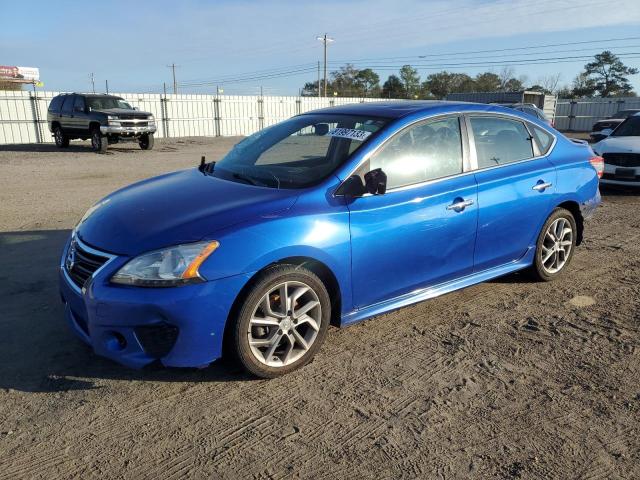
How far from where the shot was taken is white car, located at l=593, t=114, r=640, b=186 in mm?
10250

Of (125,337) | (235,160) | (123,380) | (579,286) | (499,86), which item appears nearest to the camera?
(125,337)

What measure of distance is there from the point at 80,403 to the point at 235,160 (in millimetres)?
2277

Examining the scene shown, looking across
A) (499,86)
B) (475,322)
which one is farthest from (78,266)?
(499,86)

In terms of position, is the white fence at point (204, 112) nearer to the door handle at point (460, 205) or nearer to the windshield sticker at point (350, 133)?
the windshield sticker at point (350, 133)

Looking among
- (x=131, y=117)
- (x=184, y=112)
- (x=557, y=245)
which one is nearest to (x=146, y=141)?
(x=131, y=117)

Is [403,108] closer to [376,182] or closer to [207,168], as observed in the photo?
[376,182]

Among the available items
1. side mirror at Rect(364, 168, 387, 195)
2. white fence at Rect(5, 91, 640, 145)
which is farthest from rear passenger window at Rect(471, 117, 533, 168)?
white fence at Rect(5, 91, 640, 145)

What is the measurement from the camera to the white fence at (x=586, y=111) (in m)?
36.5

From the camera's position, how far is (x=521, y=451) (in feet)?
8.74

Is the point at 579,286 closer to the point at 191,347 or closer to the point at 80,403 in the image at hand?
the point at 191,347

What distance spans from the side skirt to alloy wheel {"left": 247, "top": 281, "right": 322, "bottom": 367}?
300 mm

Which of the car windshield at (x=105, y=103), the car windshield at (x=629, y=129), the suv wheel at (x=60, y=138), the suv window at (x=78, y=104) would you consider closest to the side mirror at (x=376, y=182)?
the car windshield at (x=629, y=129)

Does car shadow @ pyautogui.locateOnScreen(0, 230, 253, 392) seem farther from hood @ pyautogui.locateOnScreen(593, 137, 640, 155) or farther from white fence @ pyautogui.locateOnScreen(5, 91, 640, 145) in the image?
white fence @ pyautogui.locateOnScreen(5, 91, 640, 145)

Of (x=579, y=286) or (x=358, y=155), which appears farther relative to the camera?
(x=579, y=286)
